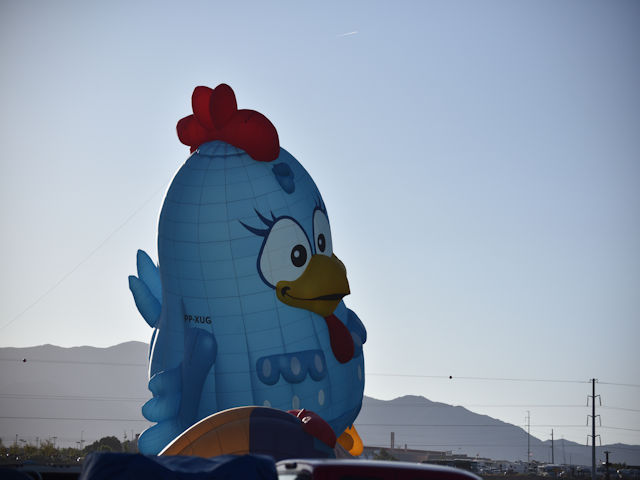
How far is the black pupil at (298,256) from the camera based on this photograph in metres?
25.6

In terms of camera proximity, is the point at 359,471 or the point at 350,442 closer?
the point at 359,471

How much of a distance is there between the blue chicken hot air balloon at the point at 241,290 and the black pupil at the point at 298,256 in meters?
0.02

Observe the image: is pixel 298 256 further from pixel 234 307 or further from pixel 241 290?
pixel 234 307

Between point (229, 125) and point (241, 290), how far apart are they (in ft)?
13.4

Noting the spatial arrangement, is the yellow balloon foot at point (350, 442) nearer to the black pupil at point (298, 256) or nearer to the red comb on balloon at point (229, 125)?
the black pupil at point (298, 256)

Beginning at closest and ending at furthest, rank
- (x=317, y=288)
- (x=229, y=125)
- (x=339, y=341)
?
(x=317, y=288), (x=339, y=341), (x=229, y=125)

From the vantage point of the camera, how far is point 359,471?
1406cm

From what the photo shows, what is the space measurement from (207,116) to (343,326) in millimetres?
5965

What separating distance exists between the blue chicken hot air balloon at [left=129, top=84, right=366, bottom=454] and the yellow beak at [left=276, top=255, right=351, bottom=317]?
27 millimetres

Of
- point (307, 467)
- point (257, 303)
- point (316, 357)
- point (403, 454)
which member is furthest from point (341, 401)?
point (403, 454)

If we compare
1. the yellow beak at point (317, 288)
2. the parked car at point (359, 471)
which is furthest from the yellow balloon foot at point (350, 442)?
the parked car at point (359, 471)

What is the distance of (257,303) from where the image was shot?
83.1 ft

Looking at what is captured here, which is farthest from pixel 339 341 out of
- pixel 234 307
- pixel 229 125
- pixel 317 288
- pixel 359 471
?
pixel 359 471

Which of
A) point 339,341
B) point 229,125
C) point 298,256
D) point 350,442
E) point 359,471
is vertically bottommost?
point 359,471
